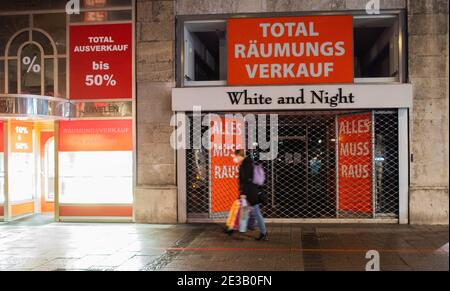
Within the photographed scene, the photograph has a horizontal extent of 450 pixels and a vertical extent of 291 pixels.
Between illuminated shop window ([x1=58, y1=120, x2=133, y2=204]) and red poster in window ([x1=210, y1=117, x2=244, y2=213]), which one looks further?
illuminated shop window ([x1=58, y1=120, x2=133, y2=204])

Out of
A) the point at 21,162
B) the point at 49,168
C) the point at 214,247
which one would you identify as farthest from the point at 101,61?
the point at 214,247

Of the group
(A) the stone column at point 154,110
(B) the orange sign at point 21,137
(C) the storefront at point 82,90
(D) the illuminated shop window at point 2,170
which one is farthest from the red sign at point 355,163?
(D) the illuminated shop window at point 2,170

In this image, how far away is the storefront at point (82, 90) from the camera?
1188cm

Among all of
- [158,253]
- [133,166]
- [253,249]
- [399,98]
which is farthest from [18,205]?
[399,98]

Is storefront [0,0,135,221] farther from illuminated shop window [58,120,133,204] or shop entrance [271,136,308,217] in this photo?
shop entrance [271,136,308,217]

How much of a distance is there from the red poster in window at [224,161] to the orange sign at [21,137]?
5.11 meters

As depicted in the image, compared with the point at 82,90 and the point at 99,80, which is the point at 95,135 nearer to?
the point at 82,90

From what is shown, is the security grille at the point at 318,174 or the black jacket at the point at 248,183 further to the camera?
the security grille at the point at 318,174

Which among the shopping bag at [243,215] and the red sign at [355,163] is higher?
the red sign at [355,163]

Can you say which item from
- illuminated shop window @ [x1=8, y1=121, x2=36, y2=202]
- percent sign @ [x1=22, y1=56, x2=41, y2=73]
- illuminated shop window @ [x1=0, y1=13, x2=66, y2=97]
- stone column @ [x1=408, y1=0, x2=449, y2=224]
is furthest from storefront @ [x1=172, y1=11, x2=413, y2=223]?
illuminated shop window @ [x1=8, y1=121, x2=36, y2=202]

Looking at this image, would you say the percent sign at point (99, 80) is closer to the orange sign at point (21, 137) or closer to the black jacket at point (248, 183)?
the orange sign at point (21, 137)

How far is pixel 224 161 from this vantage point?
11.8 m

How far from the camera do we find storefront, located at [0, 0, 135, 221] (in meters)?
11.9

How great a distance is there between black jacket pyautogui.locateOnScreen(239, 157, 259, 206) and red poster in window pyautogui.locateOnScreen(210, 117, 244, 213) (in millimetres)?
2544
